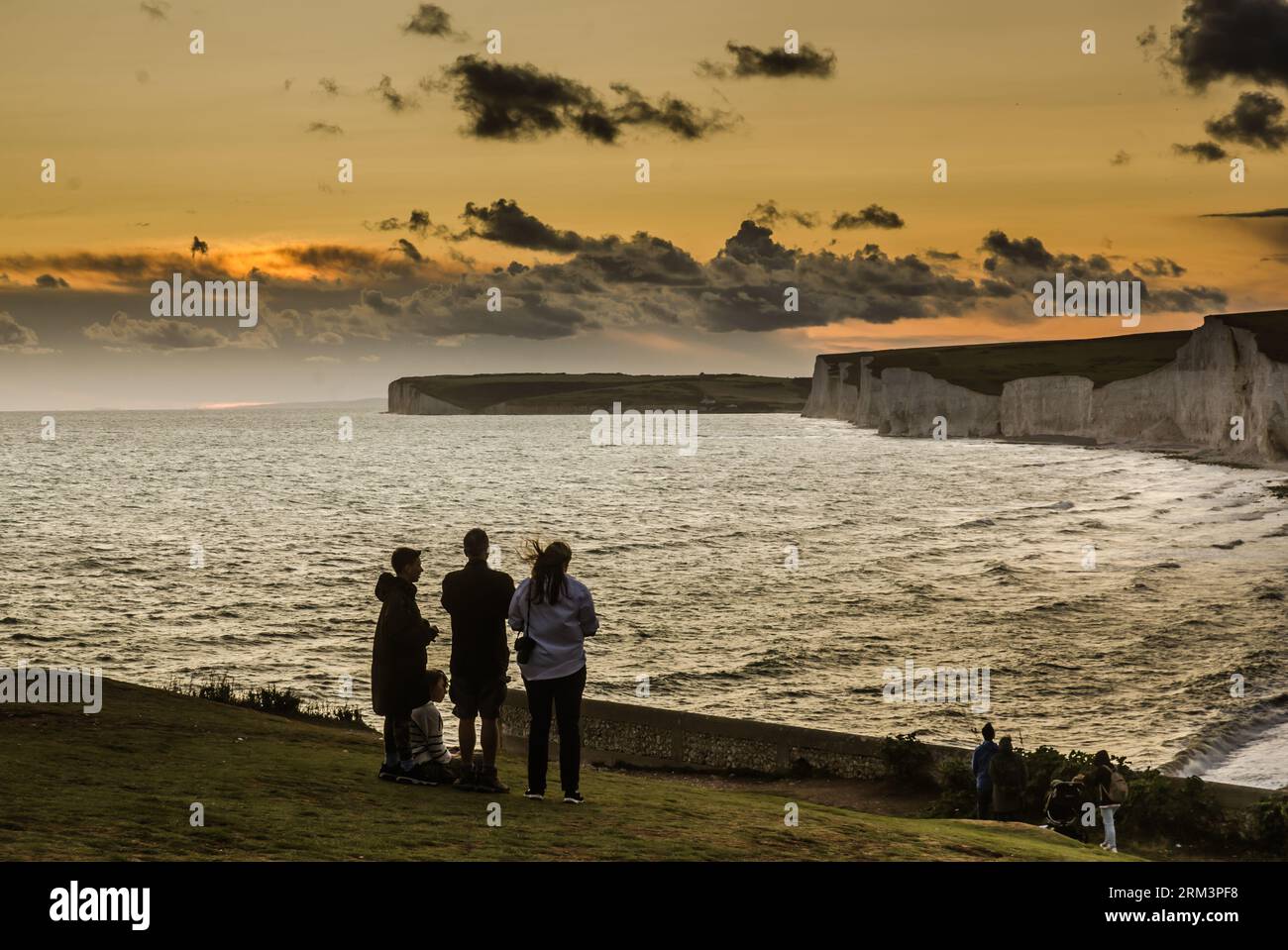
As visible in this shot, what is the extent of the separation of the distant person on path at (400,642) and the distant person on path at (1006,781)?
420 inches

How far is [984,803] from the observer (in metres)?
19.8

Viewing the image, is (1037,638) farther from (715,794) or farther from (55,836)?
(55,836)

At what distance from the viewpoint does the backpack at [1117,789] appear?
17.9m

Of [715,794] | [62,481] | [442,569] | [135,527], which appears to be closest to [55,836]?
[715,794]

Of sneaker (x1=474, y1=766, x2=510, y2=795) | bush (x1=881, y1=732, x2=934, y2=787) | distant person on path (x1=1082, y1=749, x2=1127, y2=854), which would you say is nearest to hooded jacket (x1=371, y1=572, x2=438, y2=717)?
sneaker (x1=474, y1=766, x2=510, y2=795)

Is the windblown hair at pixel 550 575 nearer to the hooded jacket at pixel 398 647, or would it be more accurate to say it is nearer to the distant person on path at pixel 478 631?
the distant person on path at pixel 478 631

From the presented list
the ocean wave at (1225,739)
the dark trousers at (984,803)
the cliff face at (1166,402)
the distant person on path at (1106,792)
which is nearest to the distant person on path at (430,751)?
the distant person on path at (1106,792)

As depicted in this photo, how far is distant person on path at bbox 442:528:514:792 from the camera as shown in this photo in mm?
11859

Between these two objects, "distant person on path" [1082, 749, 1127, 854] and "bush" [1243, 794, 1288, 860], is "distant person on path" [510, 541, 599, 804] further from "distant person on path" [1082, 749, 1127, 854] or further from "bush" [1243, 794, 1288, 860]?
"bush" [1243, 794, 1288, 860]

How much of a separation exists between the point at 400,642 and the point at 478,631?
70 centimetres

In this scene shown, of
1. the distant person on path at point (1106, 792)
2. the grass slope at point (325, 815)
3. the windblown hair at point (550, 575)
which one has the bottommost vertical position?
the distant person on path at point (1106, 792)

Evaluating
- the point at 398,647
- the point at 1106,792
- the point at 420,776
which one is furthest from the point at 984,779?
the point at 398,647

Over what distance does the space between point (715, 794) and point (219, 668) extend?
22.7m

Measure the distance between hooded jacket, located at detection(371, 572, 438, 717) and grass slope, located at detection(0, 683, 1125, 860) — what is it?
1074 mm
